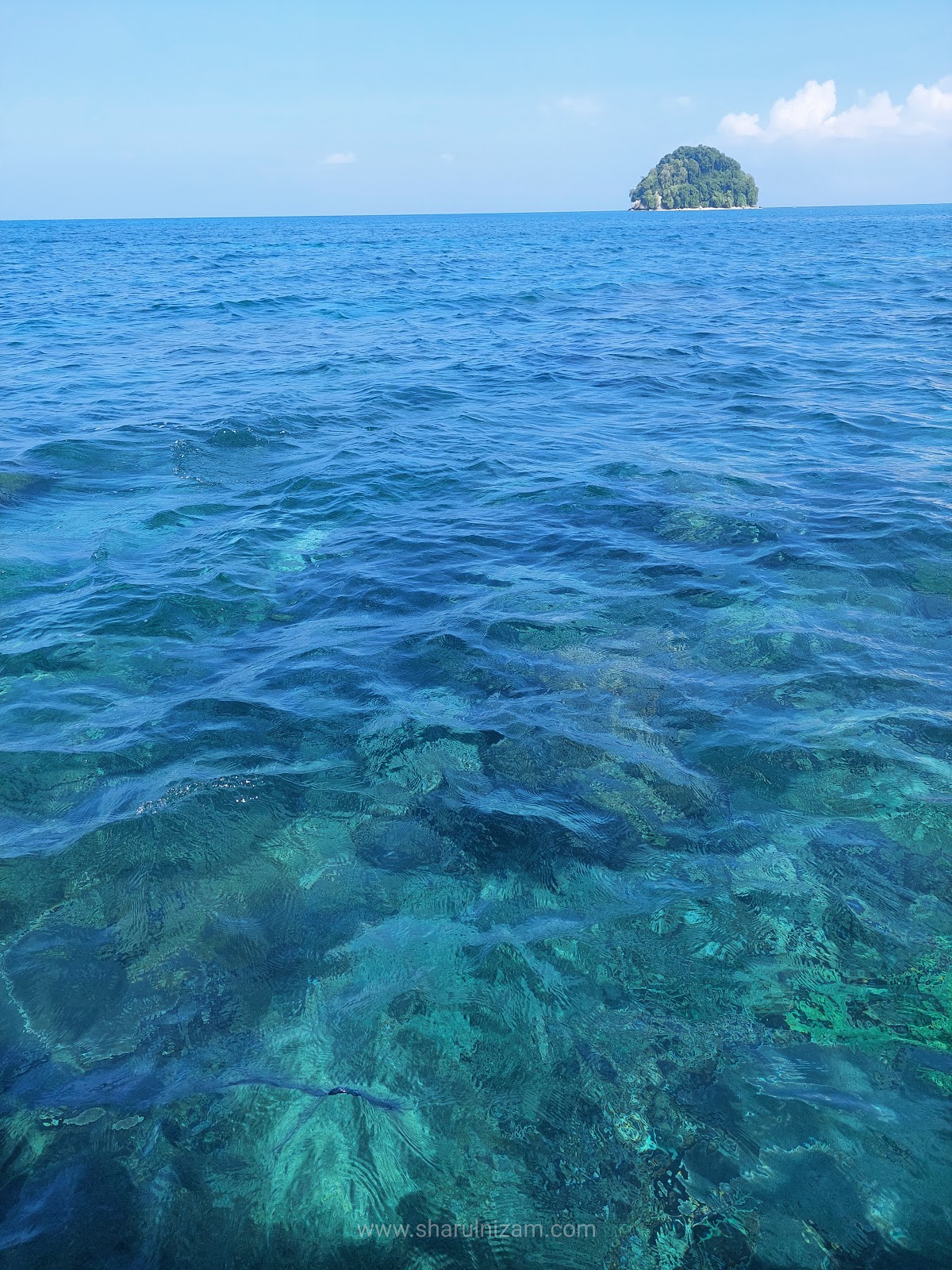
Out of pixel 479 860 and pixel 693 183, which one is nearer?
pixel 479 860

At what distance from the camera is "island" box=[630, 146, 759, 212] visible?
18612 centimetres

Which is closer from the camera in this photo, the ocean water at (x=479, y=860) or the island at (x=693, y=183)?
the ocean water at (x=479, y=860)

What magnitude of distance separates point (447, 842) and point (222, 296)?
30478 mm

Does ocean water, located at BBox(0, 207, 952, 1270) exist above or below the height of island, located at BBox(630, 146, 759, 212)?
below

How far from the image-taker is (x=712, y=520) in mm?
9133

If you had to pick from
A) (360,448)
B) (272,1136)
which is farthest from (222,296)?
(272,1136)

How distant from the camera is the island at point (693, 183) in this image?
7328 inches

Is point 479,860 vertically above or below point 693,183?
below

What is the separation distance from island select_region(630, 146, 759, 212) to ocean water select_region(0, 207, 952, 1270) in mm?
207226

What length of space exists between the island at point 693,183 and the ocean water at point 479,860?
680ft

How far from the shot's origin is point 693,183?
190625 mm

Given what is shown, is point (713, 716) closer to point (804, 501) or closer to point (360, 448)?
point (804, 501)

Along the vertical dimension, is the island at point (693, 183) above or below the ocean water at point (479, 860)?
above

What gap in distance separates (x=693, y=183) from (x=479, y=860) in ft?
738
